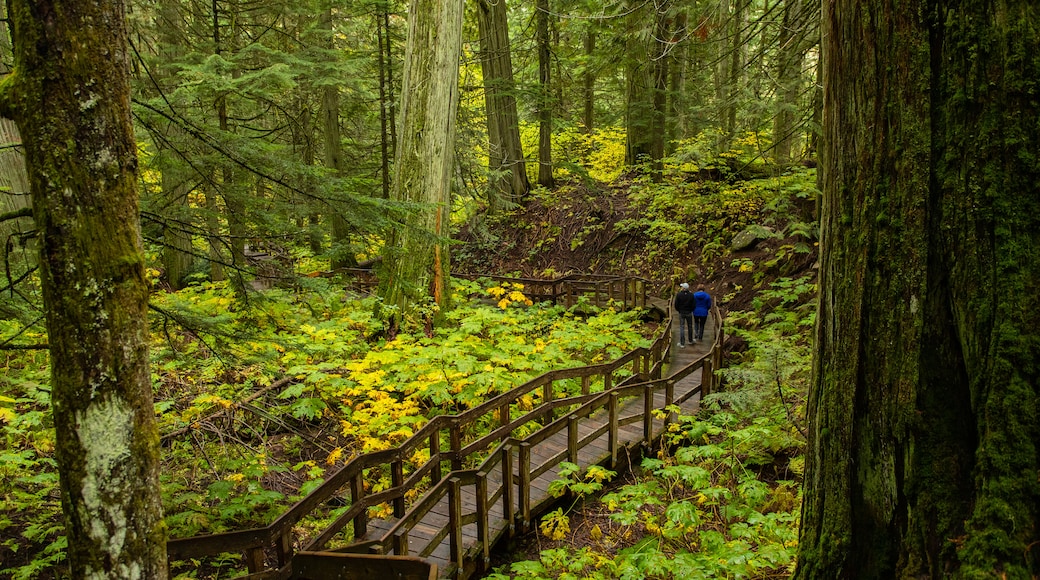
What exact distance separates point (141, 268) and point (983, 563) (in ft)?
12.8

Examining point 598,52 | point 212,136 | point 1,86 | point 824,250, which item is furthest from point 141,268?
point 598,52

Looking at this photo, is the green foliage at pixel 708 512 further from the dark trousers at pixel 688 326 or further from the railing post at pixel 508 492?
the dark trousers at pixel 688 326

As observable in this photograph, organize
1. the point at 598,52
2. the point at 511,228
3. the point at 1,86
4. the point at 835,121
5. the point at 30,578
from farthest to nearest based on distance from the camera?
the point at 511,228
the point at 598,52
the point at 30,578
the point at 1,86
the point at 835,121

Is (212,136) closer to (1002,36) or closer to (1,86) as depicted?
(1,86)

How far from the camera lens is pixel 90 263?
2.76 m

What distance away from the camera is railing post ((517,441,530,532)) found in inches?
252

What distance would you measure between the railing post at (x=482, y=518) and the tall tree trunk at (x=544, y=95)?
14671mm

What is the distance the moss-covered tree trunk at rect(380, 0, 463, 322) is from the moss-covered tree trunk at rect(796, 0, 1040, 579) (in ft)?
28.4

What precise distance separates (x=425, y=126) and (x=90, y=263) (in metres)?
8.45

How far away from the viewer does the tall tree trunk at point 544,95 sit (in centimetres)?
2006

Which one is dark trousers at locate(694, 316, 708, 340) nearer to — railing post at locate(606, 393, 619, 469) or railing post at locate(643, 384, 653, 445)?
railing post at locate(643, 384, 653, 445)

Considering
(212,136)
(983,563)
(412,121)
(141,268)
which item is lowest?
(983,563)

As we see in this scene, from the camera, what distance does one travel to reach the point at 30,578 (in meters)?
4.54

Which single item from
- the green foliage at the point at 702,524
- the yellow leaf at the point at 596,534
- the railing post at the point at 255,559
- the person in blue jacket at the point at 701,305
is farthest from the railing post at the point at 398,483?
the person in blue jacket at the point at 701,305
